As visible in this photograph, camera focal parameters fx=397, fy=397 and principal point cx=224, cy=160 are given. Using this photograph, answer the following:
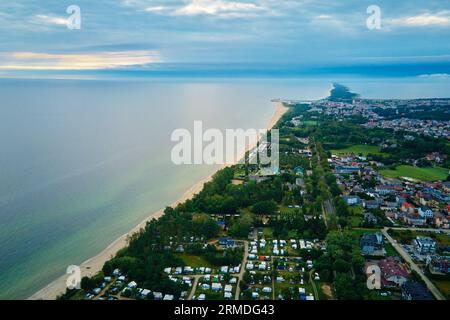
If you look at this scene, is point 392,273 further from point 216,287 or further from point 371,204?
point 371,204

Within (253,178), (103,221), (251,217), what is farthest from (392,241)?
(103,221)

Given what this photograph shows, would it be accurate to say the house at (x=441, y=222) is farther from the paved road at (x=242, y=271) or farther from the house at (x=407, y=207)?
the paved road at (x=242, y=271)

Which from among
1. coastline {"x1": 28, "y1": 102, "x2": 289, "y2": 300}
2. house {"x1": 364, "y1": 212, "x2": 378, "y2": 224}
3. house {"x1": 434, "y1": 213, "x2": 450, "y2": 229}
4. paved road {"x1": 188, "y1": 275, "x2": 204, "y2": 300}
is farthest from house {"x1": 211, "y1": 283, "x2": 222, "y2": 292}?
house {"x1": 434, "y1": 213, "x2": 450, "y2": 229}

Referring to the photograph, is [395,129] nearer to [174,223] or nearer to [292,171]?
[292,171]

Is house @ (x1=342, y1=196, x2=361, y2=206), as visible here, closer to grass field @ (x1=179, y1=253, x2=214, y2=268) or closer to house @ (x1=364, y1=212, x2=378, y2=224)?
house @ (x1=364, y1=212, x2=378, y2=224)

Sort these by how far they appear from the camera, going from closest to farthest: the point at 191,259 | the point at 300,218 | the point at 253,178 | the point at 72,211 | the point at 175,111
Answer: the point at 191,259 < the point at 300,218 < the point at 72,211 < the point at 253,178 < the point at 175,111
